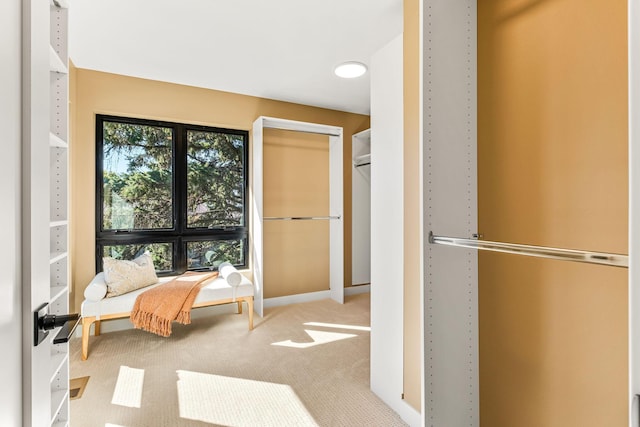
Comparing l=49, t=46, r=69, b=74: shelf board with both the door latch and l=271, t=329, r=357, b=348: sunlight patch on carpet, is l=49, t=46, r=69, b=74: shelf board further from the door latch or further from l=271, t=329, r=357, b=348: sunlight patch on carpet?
l=271, t=329, r=357, b=348: sunlight patch on carpet

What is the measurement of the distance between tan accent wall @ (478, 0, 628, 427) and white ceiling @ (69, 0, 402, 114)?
4.29 feet

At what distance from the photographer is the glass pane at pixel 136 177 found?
3.38 meters

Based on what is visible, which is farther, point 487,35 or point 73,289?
point 73,289

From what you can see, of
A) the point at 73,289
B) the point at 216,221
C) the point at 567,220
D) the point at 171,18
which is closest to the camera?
the point at 567,220

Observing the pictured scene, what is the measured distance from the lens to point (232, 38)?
2.59m

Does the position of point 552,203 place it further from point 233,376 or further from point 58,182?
point 233,376

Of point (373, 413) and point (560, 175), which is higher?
point (560, 175)

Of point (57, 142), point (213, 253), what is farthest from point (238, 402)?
point (213, 253)

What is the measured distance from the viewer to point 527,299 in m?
1.25

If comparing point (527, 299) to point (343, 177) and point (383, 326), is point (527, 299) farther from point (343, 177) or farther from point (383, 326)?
point (343, 177)

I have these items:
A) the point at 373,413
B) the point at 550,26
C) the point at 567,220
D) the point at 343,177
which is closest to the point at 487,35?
the point at 550,26

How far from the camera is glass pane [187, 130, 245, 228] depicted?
12.4 ft

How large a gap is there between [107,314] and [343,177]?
10.0 feet
